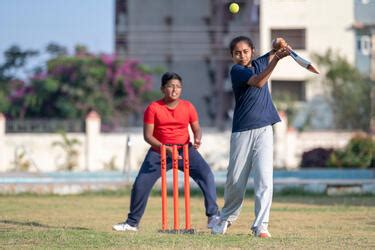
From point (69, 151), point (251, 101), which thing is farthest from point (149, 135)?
point (69, 151)

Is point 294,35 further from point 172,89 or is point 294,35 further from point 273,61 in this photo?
point 273,61

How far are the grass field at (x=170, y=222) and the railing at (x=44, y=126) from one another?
1484 centimetres

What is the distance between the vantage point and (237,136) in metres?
10.8

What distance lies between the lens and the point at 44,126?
35.9m

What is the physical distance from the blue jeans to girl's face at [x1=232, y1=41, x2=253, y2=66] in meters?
1.51

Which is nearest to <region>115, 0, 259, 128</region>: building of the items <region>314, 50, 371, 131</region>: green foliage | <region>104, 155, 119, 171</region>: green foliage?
<region>314, 50, 371, 131</region>: green foliage

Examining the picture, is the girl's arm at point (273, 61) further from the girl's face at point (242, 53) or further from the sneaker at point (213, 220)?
the sneaker at point (213, 220)

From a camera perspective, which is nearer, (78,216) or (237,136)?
(237,136)

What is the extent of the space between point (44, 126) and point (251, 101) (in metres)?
25.8

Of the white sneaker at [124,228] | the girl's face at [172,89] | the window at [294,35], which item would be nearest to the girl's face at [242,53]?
the girl's face at [172,89]

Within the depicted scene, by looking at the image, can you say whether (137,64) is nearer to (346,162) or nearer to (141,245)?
(346,162)

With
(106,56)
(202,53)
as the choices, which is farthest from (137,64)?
(202,53)

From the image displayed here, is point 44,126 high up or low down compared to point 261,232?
down

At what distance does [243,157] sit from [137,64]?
32166mm
